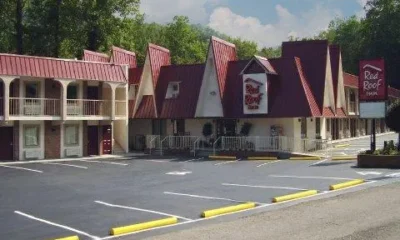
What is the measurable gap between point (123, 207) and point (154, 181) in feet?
21.1

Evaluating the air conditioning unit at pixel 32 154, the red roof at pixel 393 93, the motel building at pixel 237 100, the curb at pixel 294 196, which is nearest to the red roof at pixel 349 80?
the motel building at pixel 237 100

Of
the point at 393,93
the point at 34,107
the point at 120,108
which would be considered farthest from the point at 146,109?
the point at 393,93

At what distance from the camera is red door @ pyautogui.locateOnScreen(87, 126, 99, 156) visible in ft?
119

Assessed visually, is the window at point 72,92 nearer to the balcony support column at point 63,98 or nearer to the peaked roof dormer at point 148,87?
the balcony support column at point 63,98

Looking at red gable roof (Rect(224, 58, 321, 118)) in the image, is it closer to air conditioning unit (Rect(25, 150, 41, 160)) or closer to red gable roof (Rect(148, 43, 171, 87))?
red gable roof (Rect(148, 43, 171, 87))

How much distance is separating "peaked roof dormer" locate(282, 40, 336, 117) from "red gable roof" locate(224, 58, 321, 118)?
2.29 ft

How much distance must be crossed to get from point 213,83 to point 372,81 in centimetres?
1270

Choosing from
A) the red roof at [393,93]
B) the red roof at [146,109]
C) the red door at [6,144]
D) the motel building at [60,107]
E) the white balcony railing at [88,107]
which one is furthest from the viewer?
Result: the red roof at [393,93]

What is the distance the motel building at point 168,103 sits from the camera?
3209cm

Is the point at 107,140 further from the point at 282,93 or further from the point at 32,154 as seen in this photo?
the point at 282,93

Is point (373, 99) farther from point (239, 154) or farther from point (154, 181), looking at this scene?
point (154, 181)

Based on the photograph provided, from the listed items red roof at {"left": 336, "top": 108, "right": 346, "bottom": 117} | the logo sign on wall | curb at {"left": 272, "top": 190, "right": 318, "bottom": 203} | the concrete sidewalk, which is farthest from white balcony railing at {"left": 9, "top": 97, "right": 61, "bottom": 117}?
red roof at {"left": 336, "top": 108, "right": 346, "bottom": 117}

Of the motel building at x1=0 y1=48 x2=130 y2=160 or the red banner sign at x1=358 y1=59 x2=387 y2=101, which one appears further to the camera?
the motel building at x1=0 y1=48 x2=130 y2=160

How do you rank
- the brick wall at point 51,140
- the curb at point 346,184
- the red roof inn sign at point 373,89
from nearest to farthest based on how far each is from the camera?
the curb at point 346,184 < the red roof inn sign at point 373,89 < the brick wall at point 51,140
